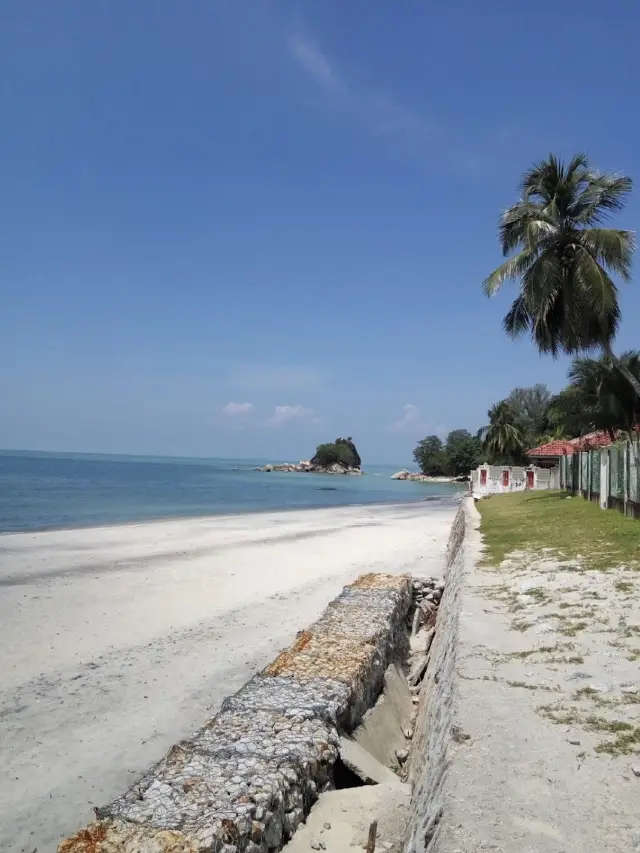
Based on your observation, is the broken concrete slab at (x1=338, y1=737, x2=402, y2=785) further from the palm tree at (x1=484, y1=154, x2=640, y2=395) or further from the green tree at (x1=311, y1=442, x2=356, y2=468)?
the green tree at (x1=311, y1=442, x2=356, y2=468)

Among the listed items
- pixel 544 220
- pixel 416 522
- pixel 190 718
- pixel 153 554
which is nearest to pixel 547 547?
pixel 190 718

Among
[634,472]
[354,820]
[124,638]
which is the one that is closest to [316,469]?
[634,472]

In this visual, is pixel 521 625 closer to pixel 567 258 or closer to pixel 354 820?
pixel 354 820

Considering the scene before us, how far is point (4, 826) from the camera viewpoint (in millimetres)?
5852

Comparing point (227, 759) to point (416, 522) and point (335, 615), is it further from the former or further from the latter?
point (416, 522)

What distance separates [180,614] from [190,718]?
5.56 meters

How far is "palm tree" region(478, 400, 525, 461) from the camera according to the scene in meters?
61.1

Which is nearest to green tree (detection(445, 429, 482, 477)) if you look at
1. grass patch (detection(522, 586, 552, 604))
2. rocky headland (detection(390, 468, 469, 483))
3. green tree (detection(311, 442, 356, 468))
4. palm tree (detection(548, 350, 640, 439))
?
rocky headland (detection(390, 468, 469, 483))

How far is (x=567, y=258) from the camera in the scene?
2409cm

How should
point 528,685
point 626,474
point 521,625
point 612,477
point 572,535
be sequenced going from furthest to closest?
point 612,477, point 626,474, point 572,535, point 521,625, point 528,685

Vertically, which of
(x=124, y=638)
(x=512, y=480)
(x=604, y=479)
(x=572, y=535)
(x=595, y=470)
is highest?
(x=595, y=470)

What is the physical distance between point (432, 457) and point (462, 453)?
14709 mm

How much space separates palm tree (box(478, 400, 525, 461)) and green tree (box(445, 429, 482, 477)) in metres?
37.1

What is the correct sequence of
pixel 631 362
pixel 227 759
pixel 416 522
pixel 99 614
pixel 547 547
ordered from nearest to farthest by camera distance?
pixel 227 759
pixel 547 547
pixel 99 614
pixel 631 362
pixel 416 522
